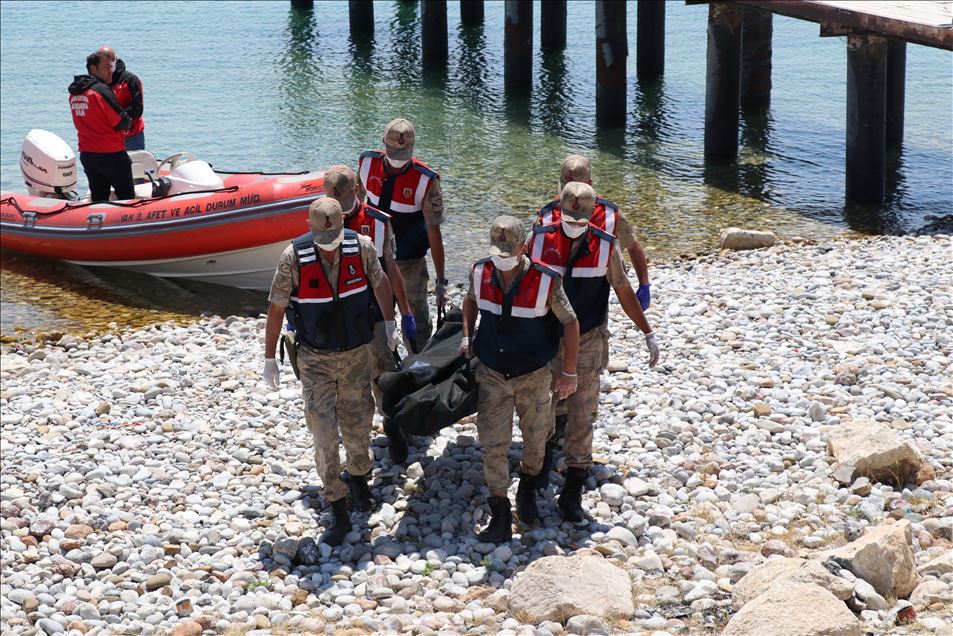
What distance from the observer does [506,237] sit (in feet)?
17.3

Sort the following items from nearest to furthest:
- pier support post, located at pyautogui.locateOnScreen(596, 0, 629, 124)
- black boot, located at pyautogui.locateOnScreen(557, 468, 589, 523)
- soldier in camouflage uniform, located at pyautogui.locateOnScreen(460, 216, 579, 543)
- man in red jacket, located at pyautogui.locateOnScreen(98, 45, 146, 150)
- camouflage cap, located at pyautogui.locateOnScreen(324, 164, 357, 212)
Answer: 1. soldier in camouflage uniform, located at pyautogui.locateOnScreen(460, 216, 579, 543)
2. black boot, located at pyautogui.locateOnScreen(557, 468, 589, 523)
3. camouflage cap, located at pyautogui.locateOnScreen(324, 164, 357, 212)
4. man in red jacket, located at pyautogui.locateOnScreen(98, 45, 146, 150)
5. pier support post, located at pyautogui.locateOnScreen(596, 0, 629, 124)

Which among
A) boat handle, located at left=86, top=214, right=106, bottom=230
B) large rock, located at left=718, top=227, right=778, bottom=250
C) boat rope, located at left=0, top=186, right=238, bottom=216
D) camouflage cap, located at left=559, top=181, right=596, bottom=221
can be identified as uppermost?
camouflage cap, located at left=559, top=181, right=596, bottom=221

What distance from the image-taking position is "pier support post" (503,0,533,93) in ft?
A: 63.5

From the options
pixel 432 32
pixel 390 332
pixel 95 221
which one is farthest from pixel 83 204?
pixel 432 32

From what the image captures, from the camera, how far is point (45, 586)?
568cm

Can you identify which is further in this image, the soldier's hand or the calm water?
the calm water

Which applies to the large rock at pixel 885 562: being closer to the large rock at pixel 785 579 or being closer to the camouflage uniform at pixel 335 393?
the large rock at pixel 785 579

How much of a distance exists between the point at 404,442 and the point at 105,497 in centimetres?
173

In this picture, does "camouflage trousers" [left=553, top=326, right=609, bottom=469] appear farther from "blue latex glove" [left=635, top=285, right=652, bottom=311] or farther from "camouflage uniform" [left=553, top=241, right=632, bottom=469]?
"blue latex glove" [left=635, top=285, right=652, bottom=311]

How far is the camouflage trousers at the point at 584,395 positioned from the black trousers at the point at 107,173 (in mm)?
7391

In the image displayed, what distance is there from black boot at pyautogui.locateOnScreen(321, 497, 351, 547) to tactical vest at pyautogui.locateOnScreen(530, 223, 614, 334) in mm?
1536

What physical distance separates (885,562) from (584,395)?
66.1 inches

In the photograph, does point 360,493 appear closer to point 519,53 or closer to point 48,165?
point 48,165

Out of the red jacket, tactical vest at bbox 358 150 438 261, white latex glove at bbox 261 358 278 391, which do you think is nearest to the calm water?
the red jacket
